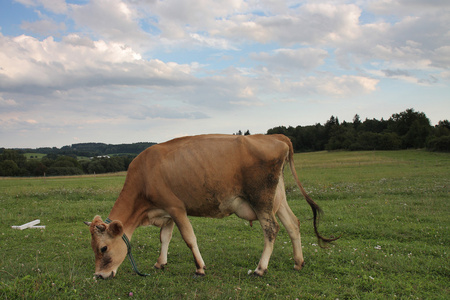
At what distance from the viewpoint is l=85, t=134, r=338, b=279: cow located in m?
6.02

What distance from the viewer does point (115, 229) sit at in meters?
5.73

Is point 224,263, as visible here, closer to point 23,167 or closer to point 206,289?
point 206,289

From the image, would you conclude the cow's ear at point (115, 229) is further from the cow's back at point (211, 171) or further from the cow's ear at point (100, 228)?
the cow's back at point (211, 171)

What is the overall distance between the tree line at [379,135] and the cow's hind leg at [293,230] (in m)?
68.4

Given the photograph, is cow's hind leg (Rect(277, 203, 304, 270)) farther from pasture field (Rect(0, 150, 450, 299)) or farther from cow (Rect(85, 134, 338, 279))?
pasture field (Rect(0, 150, 450, 299))

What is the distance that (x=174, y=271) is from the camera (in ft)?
20.8

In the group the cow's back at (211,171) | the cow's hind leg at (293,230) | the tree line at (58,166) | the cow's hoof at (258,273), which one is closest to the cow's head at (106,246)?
the cow's back at (211,171)

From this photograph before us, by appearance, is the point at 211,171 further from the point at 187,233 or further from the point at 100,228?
the point at 100,228

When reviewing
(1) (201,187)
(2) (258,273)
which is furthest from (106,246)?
(2) (258,273)

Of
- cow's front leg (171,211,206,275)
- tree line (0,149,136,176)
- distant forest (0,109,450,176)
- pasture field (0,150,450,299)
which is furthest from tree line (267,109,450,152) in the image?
cow's front leg (171,211,206,275)

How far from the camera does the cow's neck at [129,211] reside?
20.0ft

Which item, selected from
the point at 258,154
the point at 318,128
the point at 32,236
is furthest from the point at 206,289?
the point at 318,128

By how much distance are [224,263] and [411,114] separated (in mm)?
105912

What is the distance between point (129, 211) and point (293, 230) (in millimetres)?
3421
